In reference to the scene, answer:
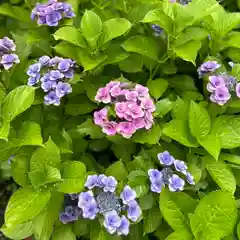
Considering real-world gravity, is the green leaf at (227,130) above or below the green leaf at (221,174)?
above

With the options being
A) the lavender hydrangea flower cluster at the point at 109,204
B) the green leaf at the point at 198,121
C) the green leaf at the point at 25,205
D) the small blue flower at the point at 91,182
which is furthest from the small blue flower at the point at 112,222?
the green leaf at the point at 198,121

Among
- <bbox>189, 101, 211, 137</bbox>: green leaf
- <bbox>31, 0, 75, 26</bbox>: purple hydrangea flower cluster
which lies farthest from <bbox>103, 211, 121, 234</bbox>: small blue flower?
<bbox>31, 0, 75, 26</bbox>: purple hydrangea flower cluster

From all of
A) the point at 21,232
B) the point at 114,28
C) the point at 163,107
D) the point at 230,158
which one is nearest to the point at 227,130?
the point at 230,158

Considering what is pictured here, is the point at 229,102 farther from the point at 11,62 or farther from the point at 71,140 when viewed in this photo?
the point at 11,62

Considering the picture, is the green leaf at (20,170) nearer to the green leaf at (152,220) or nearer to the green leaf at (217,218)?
the green leaf at (152,220)

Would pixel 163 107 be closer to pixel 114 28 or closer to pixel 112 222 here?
pixel 114 28

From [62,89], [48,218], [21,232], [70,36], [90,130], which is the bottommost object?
[21,232]
